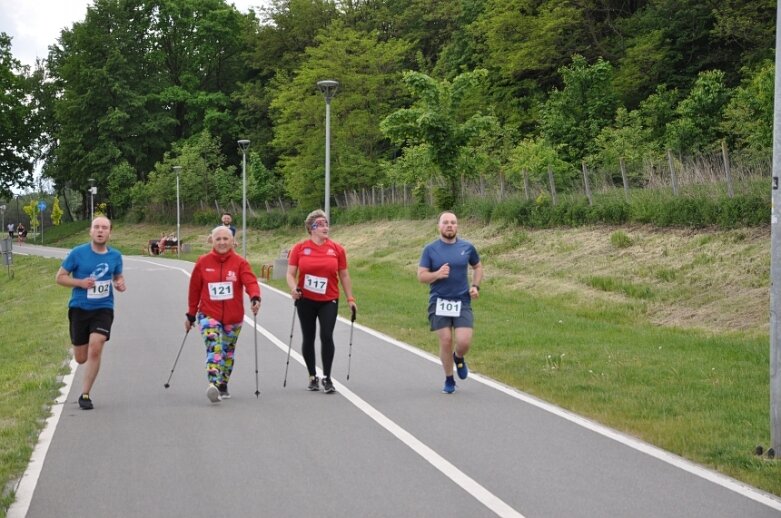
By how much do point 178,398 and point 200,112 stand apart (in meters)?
79.0

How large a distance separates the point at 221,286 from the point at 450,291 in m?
2.34

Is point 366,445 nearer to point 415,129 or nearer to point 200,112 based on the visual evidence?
point 415,129

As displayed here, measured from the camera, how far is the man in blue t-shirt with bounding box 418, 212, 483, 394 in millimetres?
10539

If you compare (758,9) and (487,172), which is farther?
(758,9)

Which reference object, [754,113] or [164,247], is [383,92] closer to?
[164,247]

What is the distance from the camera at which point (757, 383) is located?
10844 mm

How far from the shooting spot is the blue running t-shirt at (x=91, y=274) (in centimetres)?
987

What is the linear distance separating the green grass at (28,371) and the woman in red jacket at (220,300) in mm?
1683

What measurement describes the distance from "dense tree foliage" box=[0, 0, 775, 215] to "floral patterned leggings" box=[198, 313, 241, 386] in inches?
750

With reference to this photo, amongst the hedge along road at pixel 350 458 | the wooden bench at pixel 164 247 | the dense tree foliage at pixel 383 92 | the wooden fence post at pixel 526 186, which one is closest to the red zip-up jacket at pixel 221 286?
the hedge along road at pixel 350 458

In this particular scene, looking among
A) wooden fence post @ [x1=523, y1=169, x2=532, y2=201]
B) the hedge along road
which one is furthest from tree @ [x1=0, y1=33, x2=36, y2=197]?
the hedge along road

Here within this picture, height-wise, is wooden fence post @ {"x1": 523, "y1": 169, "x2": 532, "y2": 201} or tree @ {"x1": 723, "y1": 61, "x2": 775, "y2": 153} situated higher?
tree @ {"x1": 723, "y1": 61, "x2": 775, "y2": 153}

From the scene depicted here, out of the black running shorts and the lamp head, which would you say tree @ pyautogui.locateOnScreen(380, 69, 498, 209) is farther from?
the black running shorts

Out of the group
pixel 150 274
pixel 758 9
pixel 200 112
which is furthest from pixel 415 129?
pixel 200 112
